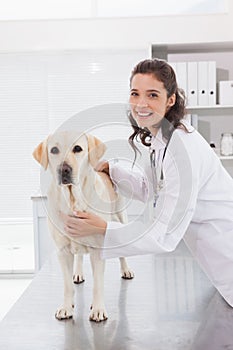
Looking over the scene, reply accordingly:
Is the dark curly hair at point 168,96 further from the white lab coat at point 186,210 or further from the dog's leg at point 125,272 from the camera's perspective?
the dog's leg at point 125,272

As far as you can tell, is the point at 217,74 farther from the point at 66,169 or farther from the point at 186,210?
the point at 66,169

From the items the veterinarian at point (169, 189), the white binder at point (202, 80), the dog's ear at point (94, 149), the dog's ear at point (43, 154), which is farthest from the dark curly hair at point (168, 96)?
the white binder at point (202, 80)

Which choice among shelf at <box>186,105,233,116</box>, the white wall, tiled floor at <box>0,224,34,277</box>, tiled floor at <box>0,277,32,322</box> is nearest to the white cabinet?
shelf at <box>186,105,233,116</box>

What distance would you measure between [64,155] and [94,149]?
0.07 meters

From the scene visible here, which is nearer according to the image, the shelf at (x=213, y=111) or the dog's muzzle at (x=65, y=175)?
the dog's muzzle at (x=65, y=175)

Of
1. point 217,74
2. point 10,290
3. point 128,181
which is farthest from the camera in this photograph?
point 217,74

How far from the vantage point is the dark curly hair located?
110 cm

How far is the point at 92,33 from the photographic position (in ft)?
12.7

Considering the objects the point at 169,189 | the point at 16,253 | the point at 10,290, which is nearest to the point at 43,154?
the point at 169,189

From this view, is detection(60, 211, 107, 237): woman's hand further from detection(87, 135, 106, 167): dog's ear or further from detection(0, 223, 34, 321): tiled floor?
detection(0, 223, 34, 321): tiled floor

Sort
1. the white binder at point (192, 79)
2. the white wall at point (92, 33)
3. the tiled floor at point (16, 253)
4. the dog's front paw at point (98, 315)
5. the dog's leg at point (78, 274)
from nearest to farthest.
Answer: the dog's front paw at point (98, 315), the dog's leg at point (78, 274), the white binder at point (192, 79), the white wall at point (92, 33), the tiled floor at point (16, 253)

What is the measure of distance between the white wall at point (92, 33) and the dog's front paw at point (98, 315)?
114 inches

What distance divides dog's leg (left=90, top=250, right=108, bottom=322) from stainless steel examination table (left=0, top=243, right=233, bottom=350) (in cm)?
2

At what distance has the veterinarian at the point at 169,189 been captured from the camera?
3.51ft
